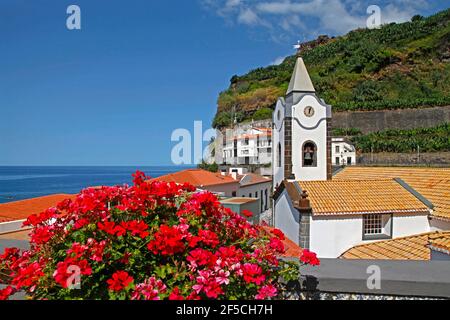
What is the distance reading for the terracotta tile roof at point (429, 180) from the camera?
12055 mm

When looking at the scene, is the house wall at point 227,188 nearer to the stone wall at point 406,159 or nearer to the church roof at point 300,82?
the church roof at point 300,82

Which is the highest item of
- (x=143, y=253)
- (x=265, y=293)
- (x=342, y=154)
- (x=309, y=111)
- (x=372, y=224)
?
(x=309, y=111)

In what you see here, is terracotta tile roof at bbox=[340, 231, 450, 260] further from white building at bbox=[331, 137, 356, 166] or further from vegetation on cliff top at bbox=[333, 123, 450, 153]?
white building at bbox=[331, 137, 356, 166]

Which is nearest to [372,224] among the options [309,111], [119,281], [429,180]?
[429,180]

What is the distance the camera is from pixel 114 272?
2.31m

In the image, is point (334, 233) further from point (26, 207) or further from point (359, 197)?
point (26, 207)

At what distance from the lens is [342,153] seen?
41375 millimetres

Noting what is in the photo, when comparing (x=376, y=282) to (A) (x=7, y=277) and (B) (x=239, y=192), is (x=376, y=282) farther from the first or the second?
(B) (x=239, y=192)

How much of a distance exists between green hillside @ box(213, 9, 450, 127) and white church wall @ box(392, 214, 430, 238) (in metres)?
38.0

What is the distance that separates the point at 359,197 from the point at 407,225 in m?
1.88

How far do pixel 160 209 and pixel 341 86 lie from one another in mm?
62061

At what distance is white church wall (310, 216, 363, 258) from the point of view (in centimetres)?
1188

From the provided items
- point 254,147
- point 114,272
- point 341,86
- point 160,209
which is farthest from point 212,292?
point 341,86

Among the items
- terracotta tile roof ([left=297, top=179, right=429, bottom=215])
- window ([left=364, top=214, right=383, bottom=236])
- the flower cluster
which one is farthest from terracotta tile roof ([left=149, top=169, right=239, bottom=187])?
the flower cluster
